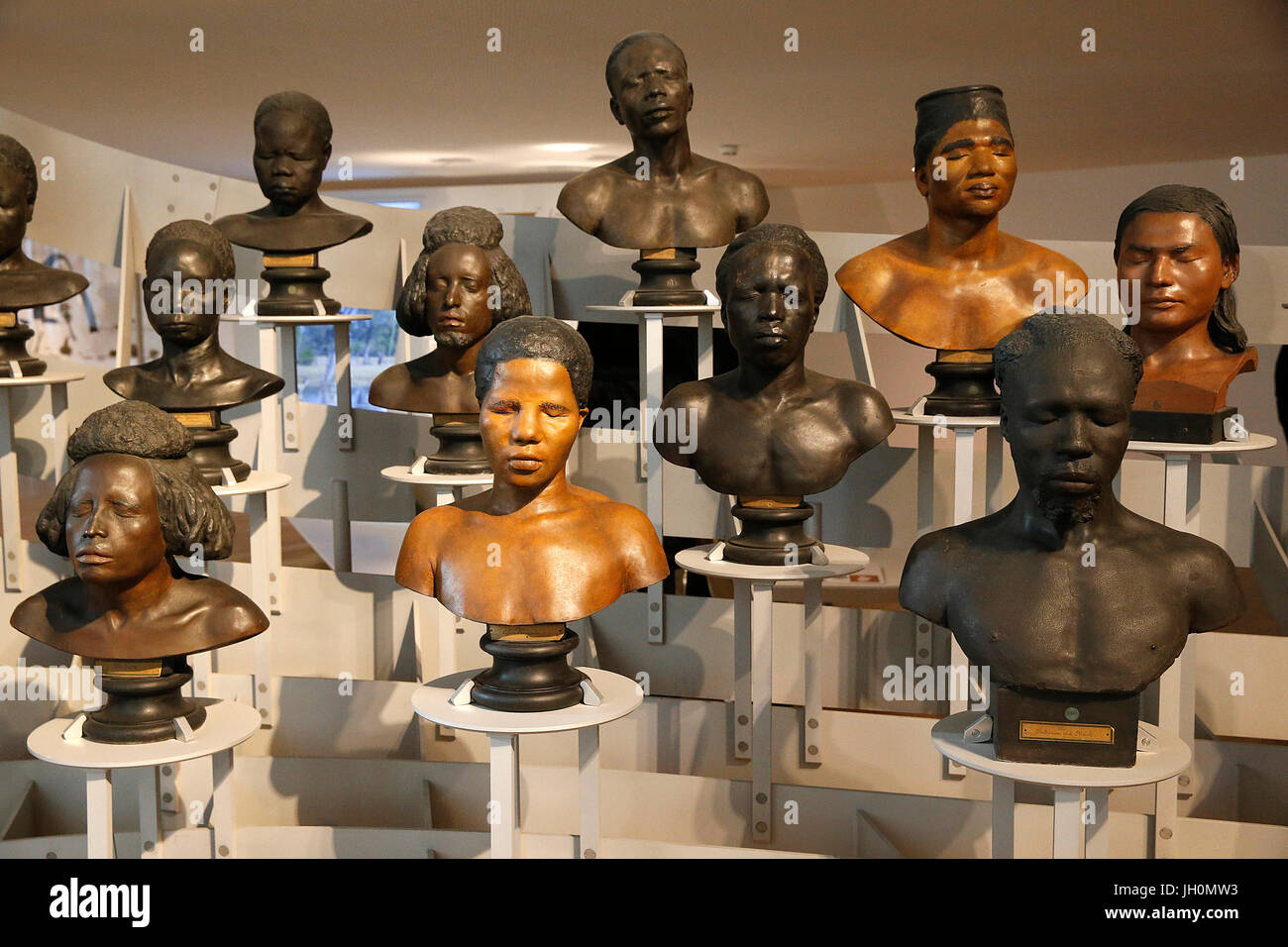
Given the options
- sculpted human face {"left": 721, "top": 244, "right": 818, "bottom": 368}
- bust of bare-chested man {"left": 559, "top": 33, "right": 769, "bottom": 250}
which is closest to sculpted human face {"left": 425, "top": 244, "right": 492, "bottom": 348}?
bust of bare-chested man {"left": 559, "top": 33, "right": 769, "bottom": 250}

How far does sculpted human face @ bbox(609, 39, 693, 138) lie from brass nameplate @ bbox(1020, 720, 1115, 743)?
2084 mm

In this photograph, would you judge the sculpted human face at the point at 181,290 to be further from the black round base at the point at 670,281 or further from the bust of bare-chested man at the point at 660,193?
the black round base at the point at 670,281

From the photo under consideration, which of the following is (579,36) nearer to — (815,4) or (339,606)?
(815,4)

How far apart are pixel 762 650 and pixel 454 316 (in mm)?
1244

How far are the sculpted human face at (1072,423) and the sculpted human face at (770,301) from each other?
2.93 feet

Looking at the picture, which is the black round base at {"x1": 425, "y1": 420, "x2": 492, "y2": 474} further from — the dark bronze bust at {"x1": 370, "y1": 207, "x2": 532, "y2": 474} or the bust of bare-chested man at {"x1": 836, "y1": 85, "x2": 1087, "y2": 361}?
the bust of bare-chested man at {"x1": 836, "y1": 85, "x2": 1087, "y2": 361}

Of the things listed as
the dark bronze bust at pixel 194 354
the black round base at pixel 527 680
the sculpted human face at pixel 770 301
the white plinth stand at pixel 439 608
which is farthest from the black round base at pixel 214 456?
the sculpted human face at pixel 770 301

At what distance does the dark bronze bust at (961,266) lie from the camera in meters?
3.31

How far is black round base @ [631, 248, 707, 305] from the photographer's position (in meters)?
3.84

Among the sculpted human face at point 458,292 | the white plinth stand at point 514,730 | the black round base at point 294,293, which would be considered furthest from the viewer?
the black round base at point 294,293

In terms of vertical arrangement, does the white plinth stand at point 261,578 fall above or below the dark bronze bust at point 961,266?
below

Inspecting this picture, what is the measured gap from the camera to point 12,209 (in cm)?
397

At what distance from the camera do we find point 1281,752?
3.54 m

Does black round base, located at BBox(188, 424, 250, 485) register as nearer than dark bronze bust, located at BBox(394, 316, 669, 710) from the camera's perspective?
No
